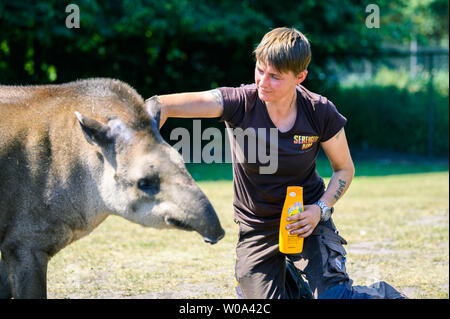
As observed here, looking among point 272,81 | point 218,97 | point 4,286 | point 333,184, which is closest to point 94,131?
point 218,97

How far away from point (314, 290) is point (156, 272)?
3250 millimetres

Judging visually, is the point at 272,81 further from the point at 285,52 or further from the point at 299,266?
the point at 299,266

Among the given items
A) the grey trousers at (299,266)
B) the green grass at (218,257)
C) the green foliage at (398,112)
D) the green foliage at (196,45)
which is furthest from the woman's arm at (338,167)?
the green foliage at (398,112)

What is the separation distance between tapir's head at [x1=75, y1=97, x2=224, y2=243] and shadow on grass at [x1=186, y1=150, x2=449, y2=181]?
12.1 meters

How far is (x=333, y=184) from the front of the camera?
483 centimetres

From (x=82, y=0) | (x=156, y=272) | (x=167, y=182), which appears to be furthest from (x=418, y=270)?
(x=82, y=0)

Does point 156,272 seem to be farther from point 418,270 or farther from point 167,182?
point 167,182

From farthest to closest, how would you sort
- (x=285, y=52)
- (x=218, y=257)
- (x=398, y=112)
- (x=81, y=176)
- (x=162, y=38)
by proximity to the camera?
(x=398, y=112) → (x=162, y=38) → (x=218, y=257) → (x=285, y=52) → (x=81, y=176)

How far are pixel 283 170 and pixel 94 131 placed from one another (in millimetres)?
1498

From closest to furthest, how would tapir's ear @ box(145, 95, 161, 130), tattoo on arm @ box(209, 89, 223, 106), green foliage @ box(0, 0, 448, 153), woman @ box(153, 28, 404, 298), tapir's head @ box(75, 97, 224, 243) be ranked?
tapir's head @ box(75, 97, 224, 243)
tapir's ear @ box(145, 95, 161, 130)
woman @ box(153, 28, 404, 298)
tattoo on arm @ box(209, 89, 223, 106)
green foliage @ box(0, 0, 448, 153)

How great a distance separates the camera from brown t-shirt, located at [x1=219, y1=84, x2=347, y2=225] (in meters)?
4.64

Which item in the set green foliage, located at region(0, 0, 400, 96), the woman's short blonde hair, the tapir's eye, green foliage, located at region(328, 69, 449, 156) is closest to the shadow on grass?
green foliage, located at region(328, 69, 449, 156)

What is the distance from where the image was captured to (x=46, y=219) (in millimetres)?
4047

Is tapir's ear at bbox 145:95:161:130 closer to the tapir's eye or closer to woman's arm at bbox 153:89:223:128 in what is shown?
woman's arm at bbox 153:89:223:128
